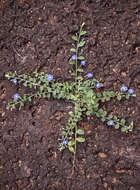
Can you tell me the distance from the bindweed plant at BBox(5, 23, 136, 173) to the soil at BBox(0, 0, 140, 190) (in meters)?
0.05

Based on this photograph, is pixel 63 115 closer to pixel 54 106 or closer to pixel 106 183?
pixel 54 106

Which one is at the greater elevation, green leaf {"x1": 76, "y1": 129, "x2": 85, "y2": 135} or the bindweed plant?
the bindweed plant

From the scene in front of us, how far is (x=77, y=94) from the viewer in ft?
6.26

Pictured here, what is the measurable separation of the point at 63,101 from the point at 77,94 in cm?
13

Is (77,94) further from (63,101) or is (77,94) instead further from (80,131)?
(80,131)

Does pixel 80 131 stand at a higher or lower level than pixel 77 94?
lower

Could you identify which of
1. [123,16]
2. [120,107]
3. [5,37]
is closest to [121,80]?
[120,107]

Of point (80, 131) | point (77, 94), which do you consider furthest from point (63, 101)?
point (80, 131)

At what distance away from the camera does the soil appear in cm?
190

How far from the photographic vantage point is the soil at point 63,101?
6.24 ft

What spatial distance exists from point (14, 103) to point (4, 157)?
16.9 inches

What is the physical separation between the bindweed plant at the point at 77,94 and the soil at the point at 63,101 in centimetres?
5

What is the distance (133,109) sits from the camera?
6.23 feet

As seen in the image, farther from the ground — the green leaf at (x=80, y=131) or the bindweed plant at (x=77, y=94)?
the bindweed plant at (x=77, y=94)
